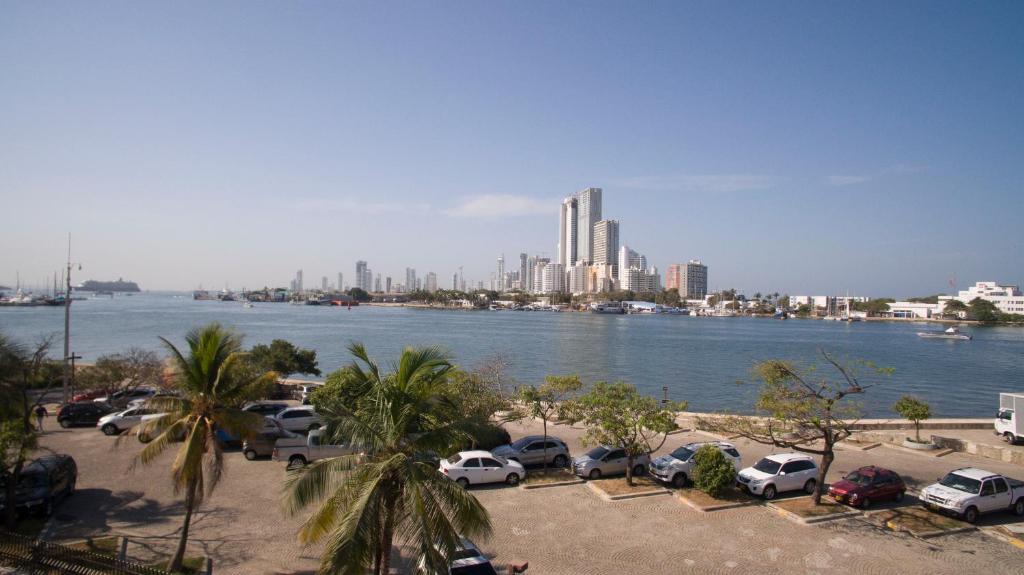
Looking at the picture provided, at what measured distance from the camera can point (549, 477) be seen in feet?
52.5

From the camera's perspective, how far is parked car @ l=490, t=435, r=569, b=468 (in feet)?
56.3

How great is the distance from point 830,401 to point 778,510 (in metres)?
2.87

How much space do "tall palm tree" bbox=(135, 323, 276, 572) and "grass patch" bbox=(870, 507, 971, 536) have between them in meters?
13.5

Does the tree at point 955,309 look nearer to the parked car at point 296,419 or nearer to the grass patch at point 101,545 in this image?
the parked car at point 296,419

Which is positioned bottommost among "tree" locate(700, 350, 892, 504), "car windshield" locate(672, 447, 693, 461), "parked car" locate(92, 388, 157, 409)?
"parked car" locate(92, 388, 157, 409)

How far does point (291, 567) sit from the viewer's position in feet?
32.8

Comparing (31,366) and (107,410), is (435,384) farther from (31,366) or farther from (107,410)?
(107,410)

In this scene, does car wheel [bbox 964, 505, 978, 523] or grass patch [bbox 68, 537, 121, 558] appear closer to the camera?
grass patch [bbox 68, 537, 121, 558]

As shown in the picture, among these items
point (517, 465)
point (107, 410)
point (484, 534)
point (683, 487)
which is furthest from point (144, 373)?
point (484, 534)

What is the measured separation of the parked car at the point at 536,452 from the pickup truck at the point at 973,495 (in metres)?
9.21

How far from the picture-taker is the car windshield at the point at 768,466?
14.8 metres

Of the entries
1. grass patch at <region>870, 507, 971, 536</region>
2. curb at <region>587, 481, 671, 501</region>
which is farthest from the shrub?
grass patch at <region>870, 507, 971, 536</region>

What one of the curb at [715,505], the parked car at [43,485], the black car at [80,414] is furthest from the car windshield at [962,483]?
the black car at [80,414]

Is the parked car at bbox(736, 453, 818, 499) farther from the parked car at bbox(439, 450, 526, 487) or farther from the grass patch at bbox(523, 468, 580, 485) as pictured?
the parked car at bbox(439, 450, 526, 487)
